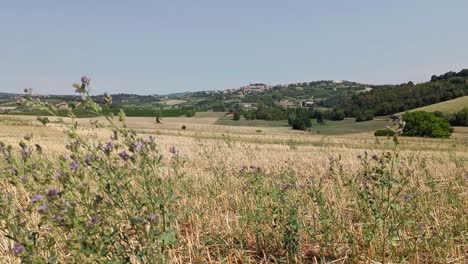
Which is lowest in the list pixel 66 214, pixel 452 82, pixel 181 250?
pixel 181 250

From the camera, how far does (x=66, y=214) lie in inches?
93.5

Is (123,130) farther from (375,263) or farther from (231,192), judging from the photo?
(231,192)

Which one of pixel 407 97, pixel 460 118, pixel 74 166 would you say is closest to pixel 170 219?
pixel 74 166

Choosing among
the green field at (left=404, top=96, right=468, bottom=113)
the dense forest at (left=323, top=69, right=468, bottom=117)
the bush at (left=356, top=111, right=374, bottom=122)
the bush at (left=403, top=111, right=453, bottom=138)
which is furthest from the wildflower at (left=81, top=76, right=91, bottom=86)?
the dense forest at (left=323, top=69, right=468, bottom=117)

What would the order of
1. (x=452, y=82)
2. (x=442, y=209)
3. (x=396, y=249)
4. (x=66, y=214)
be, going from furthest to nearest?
(x=452, y=82)
(x=442, y=209)
(x=396, y=249)
(x=66, y=214)

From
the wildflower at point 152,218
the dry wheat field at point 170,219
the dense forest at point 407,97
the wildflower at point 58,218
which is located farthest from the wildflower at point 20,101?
the dense forest at point 407,97

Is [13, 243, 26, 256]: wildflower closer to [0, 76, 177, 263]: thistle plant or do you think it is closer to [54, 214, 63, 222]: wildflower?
[0, 76, 177, 263]: thistle plant

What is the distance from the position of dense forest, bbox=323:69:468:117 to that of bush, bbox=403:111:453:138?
33.0 meters

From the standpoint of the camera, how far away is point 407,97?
Answer: 139125 mm

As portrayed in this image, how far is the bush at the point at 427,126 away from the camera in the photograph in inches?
3054

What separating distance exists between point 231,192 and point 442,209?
10.5ft

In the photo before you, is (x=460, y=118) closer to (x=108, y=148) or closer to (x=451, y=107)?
(x=451, y=107)

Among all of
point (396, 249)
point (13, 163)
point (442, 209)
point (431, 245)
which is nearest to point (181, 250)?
point (13, 163)

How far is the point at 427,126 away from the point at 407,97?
6489 centimetres
